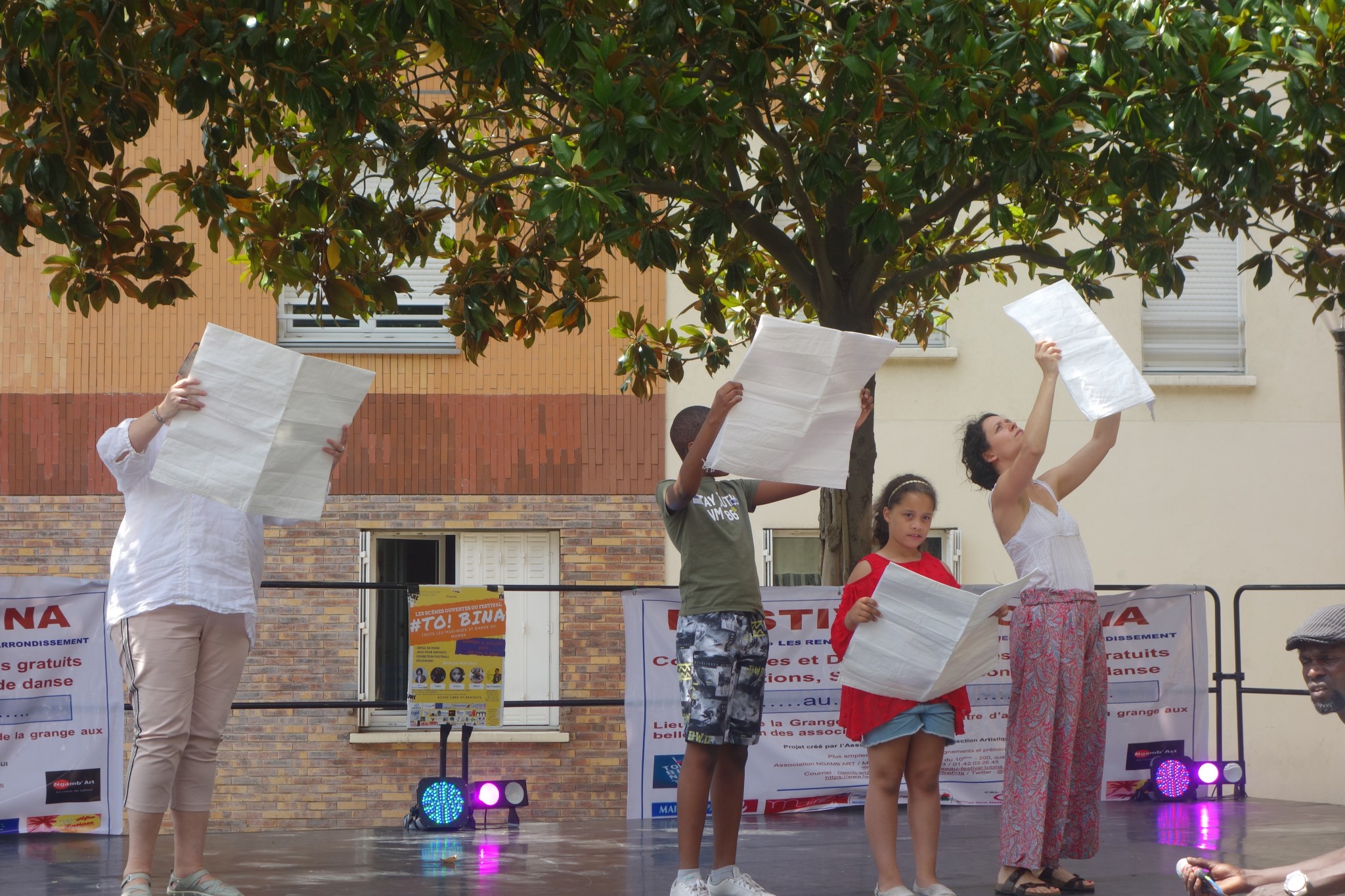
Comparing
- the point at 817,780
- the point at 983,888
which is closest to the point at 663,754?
the point at 817,780

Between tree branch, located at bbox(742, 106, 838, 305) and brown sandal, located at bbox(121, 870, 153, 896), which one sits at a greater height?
tree branch, located at bbox(742, 106, 838, 305)

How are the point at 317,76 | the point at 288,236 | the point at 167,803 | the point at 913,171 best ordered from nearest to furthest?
the point at 167,803, the point at 317,76, the point at 913,171, the point at 288,236

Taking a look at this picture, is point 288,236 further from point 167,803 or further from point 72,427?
point 72,427

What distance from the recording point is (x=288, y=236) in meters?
7.34

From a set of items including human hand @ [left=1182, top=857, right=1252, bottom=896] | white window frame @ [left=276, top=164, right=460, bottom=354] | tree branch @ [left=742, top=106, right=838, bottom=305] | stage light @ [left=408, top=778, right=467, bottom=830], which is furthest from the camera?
white window frame @ [left=276, top=164, right=460, bottom=354]

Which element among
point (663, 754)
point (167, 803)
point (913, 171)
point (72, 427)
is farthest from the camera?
point (72, 427)

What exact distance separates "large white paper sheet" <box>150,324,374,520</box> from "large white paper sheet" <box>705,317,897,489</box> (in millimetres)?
1306

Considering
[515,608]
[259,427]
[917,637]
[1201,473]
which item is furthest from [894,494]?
[1201,473]

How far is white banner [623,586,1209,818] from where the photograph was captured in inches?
321

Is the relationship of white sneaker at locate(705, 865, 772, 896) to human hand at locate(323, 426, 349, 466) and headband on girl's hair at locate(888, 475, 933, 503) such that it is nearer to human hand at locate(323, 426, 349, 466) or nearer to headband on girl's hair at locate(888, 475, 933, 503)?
headband on girl's hair at locate(888, 475, 933, 503)

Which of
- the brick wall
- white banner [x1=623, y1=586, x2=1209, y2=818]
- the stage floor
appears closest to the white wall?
the brick wall

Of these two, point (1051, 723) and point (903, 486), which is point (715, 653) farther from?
point (1051, 723)

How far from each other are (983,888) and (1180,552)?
31.1 ft

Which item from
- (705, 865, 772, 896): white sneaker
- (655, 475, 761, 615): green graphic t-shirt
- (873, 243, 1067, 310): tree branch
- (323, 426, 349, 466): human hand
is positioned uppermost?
(873, 243, 1067, 310): tree branch
